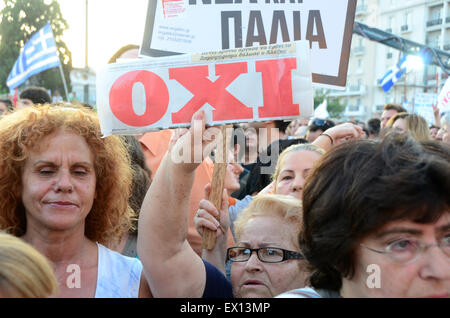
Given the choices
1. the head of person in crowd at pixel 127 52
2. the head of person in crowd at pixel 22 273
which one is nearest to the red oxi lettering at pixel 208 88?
the head of person in crowd at pixel 22 273

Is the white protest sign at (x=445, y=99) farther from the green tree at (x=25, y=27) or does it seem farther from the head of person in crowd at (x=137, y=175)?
the green tree at (x=25, y=27)

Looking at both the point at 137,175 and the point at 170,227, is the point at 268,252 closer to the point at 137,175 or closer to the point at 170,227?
the point at 170,227

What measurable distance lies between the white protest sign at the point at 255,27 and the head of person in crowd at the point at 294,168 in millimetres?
501

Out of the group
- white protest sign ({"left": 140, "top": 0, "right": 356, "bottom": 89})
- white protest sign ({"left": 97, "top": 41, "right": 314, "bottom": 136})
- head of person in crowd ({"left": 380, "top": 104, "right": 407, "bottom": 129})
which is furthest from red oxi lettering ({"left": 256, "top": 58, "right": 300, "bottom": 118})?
head of person in crowd ({"left": 380, "top": 104, "right": 407, "bottom": 129})

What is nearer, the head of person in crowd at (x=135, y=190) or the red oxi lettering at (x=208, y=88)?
the red oxi lettering at (x=208, y=88)

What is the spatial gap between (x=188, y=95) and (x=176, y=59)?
0.45 ft

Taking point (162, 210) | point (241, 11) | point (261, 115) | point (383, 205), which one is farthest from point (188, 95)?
point (241, 11)

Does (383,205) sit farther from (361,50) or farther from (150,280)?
(361,50)

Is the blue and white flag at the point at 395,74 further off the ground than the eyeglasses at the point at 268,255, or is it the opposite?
the blue and white flag at the point at 395,74

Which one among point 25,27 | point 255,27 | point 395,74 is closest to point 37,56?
point 255,27

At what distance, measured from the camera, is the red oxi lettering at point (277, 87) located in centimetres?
192

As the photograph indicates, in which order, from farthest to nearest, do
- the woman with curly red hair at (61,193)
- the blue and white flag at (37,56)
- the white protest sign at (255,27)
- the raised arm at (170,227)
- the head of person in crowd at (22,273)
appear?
the blue and white flag at (37,56) → the white protest sign at (255,27) → the woman with curly red hair at (61,193) → the raised arm at (170,227) → the head of person in crowd at (22,273)

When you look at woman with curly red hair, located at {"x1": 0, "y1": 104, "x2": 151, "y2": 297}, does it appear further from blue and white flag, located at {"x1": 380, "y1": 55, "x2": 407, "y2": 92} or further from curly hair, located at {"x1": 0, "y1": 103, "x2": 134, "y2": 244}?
blue and white flag, located at {"x1": 380, "y1": 55, "x2": 407, "y2": 92}

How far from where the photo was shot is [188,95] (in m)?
1.91
